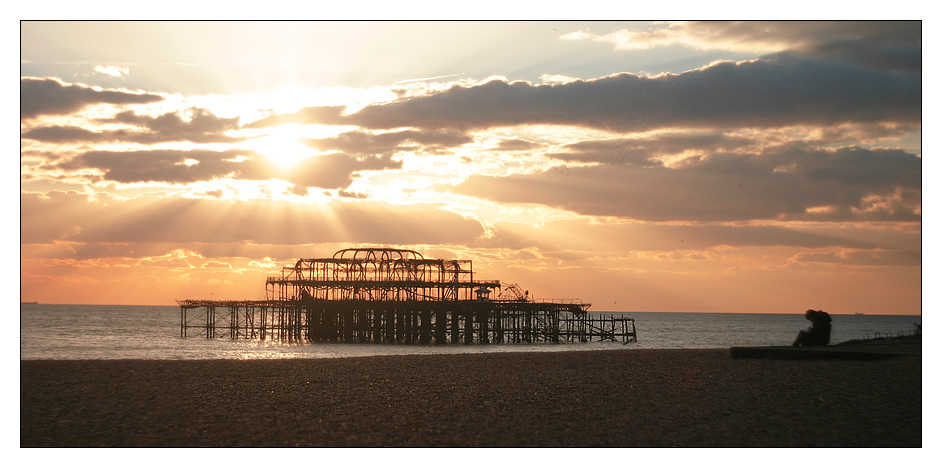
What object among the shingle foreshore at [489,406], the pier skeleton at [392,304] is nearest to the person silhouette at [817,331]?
the shingle foreshore at [489,406]

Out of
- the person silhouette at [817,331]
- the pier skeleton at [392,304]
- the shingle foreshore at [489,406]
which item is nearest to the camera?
the shingle foreshore at [489,406]

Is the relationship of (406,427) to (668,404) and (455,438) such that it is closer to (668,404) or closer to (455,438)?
(455,438)

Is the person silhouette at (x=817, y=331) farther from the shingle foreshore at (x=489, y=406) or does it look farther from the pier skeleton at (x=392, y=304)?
the pier skeleton at (x=392, y=304)

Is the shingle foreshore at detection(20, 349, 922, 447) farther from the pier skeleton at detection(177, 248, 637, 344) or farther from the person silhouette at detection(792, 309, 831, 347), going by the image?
the pier skeleton at detection(177, 248, 637, 344)

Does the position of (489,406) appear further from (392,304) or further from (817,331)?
(392,304)

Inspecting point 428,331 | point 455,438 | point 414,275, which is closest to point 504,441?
point 455,438

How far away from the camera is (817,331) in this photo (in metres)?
21.9

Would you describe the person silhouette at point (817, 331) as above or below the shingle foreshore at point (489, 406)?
above

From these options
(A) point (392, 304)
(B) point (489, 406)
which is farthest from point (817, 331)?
(A) point (392, 304)

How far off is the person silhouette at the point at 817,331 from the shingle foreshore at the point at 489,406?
9.71ft

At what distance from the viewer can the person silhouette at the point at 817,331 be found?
70.9ft

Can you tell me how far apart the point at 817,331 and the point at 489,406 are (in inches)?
493

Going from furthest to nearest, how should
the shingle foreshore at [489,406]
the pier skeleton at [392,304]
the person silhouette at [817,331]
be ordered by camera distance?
the pier skeleton at [392,304] → the person silhouette at [817,331] → the shingle foreshore at [489,406]

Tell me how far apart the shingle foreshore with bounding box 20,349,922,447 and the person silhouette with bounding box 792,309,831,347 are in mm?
2959
